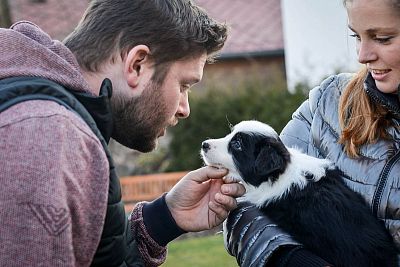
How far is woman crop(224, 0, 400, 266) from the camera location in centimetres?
338

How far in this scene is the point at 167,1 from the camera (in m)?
3.31

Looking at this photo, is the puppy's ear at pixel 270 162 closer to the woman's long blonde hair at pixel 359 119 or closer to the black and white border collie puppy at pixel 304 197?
the black and white border collie puppy at pixel 304 197

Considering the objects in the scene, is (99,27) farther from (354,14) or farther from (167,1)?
(354,14)

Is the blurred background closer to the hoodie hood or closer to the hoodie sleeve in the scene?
the hoodie hood

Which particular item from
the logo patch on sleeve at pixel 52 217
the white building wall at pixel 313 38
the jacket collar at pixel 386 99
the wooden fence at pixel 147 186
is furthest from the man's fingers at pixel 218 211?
the white building wall at pixel 313 38

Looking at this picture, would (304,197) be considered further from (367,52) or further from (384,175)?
(367,52)

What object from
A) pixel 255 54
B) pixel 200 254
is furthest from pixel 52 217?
pixel 255 54

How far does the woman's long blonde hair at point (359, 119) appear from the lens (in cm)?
354

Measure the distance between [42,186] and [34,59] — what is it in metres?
0.56

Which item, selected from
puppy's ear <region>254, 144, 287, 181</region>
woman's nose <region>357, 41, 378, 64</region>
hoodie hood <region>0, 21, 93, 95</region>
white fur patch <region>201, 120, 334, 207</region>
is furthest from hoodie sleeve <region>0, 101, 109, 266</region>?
puppy's ear <region>254, 144, 287, 181</region>

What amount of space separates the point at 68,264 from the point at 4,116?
51cm

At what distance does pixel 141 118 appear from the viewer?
3264 millimetres

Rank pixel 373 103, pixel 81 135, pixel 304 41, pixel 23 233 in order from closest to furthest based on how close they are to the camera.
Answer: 1. pixel 23 233
2. pixel 81 135
3. pixel 373 103
4. pixel 304 41

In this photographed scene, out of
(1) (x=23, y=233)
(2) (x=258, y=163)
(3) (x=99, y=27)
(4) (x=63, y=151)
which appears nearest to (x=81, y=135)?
(4) (x=63, y=151)
